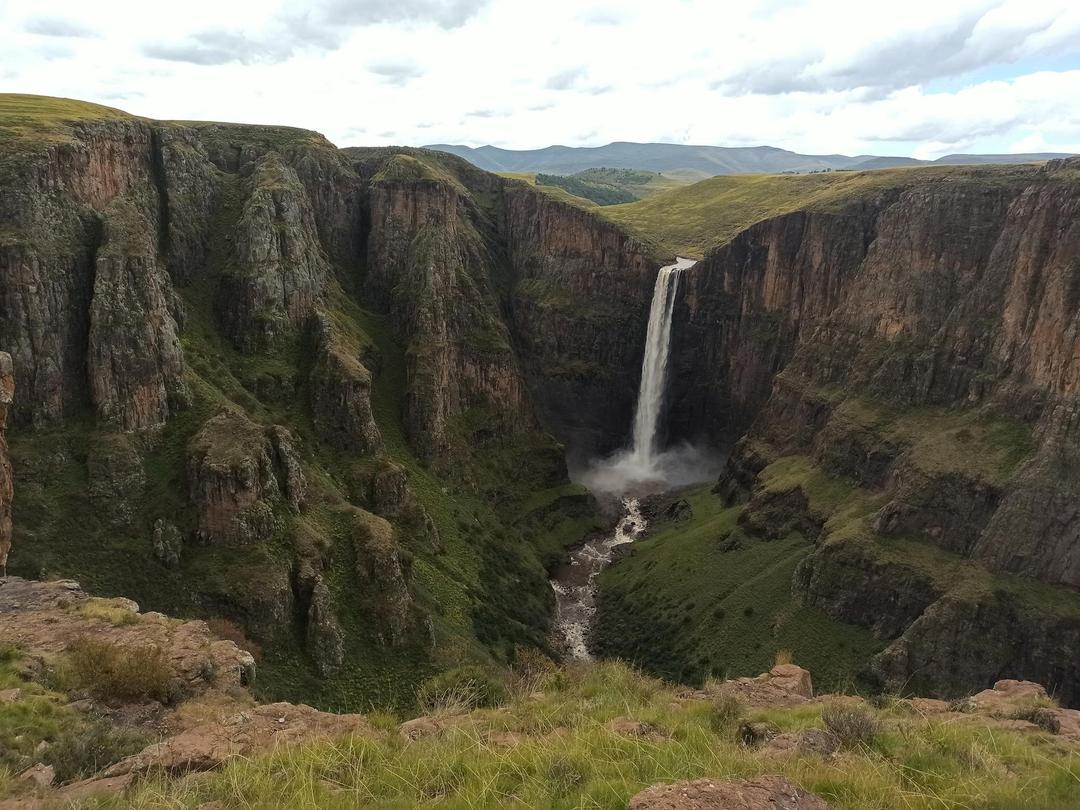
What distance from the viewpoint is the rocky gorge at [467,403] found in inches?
1858

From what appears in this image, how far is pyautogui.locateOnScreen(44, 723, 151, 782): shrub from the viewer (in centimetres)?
1520

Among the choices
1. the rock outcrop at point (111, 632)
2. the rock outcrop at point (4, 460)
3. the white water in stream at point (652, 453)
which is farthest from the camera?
the white water in stream at point (652, 453)

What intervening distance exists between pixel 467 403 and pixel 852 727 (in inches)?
2910

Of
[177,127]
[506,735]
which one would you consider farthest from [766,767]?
[177,127]

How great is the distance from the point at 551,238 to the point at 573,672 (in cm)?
8993

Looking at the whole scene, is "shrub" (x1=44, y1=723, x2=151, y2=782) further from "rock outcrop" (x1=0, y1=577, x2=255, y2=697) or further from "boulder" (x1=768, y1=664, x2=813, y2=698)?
"boulder" (x1=768, y1=664, x2=813, y2=698)

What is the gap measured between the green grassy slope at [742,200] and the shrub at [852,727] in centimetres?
7056

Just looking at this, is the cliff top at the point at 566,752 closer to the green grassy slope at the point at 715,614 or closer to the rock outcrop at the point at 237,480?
the rock outcrop at the point at 237,480

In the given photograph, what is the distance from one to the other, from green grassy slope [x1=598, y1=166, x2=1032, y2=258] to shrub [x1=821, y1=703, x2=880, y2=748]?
70.6 m

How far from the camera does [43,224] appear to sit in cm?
5081

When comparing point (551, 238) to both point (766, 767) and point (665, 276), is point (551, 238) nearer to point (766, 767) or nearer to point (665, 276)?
point (665, 276)

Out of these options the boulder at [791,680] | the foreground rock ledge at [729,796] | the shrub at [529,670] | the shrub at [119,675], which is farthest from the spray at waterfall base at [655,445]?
the foreground rock ledge at [729,796]

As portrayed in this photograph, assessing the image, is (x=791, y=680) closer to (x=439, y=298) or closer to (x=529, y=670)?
(x=529, y=670)

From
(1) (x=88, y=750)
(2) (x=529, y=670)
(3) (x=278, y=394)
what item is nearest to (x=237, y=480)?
(3) (x=278, y=394)
